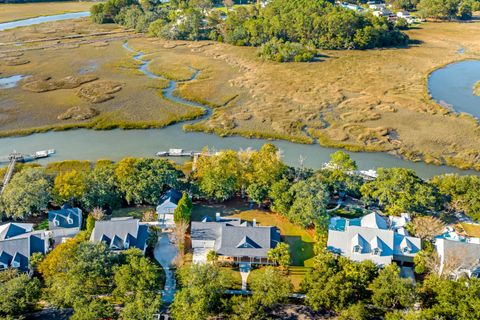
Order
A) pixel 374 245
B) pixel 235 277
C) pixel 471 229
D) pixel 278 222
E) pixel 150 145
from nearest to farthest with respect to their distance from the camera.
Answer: pixel 235 277
pixel 374 245
pixel 471 229
pixel 278 222
pixel 150 145

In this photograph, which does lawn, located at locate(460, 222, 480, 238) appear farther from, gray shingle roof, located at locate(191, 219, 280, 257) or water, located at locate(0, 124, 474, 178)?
gray shingle roof, located at locate(191, 219, 280, 257)

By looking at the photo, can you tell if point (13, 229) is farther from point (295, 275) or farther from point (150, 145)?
point (295, 275)

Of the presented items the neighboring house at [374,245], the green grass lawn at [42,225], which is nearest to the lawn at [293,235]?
the neighboring house at [374,245]

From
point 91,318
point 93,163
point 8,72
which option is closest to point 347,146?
point 93,163

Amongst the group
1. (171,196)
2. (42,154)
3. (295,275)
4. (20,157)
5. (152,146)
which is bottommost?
(295,275)

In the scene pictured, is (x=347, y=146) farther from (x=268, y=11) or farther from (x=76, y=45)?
(x=76, y=45)

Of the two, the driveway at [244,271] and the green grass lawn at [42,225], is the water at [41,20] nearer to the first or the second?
the green grass lawn at [42,225]

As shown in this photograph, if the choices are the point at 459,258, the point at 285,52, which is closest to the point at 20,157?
the point at 459,258
